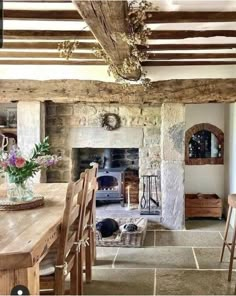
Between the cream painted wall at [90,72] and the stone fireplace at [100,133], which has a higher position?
the cream painted wall at [90,72]

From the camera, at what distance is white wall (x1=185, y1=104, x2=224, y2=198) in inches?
271

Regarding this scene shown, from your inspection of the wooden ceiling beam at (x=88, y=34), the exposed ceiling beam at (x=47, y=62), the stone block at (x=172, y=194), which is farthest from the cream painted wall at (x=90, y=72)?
the wooden ceiling beam at (x=88, y=34)

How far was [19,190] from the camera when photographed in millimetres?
3170

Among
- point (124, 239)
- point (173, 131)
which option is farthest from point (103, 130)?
point (124, 239)

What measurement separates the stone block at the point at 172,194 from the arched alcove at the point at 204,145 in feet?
4.22

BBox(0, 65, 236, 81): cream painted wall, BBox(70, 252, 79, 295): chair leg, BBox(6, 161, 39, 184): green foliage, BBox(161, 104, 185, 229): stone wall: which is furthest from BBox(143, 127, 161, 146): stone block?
BBox(70, 252, 79, 295): chair leg

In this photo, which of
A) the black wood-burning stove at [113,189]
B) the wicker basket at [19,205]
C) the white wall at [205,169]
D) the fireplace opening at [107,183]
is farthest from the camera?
the white wall at [205,169]

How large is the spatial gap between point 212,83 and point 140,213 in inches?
86.4

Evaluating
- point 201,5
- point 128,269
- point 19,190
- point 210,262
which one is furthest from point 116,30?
point 210,262

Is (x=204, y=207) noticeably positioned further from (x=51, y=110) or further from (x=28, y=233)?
(x=28, y=233)

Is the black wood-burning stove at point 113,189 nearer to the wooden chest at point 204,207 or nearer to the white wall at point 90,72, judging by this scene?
the wooden chest at point 204,207

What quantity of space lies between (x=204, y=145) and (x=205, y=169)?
1.38 feet

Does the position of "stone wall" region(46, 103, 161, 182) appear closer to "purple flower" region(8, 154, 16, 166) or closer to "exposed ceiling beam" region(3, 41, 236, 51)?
"exposed ceiling beam" region(3, 41, 236, 51)

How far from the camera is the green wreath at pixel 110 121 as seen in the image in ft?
19.8
